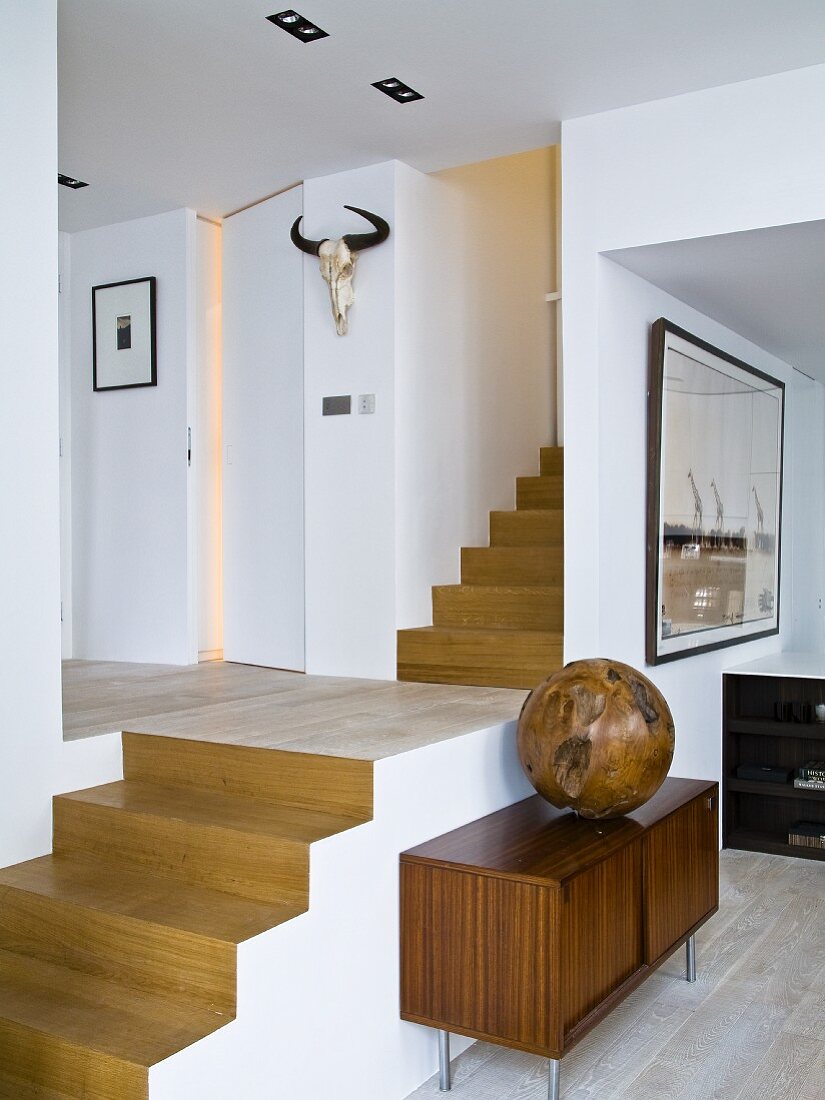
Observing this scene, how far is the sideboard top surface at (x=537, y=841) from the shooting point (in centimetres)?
291

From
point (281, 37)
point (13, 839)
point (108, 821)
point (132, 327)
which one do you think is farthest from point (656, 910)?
point (132, 327)

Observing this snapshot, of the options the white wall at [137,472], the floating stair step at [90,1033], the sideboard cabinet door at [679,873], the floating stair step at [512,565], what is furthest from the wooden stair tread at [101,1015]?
the white wall at [137,472]

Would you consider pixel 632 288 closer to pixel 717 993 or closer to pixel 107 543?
pixel 717 993

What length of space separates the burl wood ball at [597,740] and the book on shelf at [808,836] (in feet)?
7.41

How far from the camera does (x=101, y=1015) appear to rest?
2520 mm

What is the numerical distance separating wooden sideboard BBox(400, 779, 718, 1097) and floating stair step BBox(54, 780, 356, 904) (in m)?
0.37

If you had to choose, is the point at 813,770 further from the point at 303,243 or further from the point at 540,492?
the point at 303,243

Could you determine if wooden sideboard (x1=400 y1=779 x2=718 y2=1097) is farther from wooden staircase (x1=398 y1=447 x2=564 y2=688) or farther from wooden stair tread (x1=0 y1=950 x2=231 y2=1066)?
wooden staircase (x1=398 y1=447 x2=564 y2=688)

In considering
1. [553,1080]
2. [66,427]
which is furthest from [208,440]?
[553,1080]

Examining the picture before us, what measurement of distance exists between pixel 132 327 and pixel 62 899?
12.9 feet

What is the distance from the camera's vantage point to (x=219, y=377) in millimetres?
6109

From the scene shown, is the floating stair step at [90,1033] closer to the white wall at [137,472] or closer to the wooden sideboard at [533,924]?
the wooden sideboard at [533,924]

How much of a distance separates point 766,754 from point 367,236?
3240mm

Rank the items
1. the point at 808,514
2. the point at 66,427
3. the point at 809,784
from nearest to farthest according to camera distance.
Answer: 1. the point at 809,784
2. the point at 66,427
3. the point at 808,514
